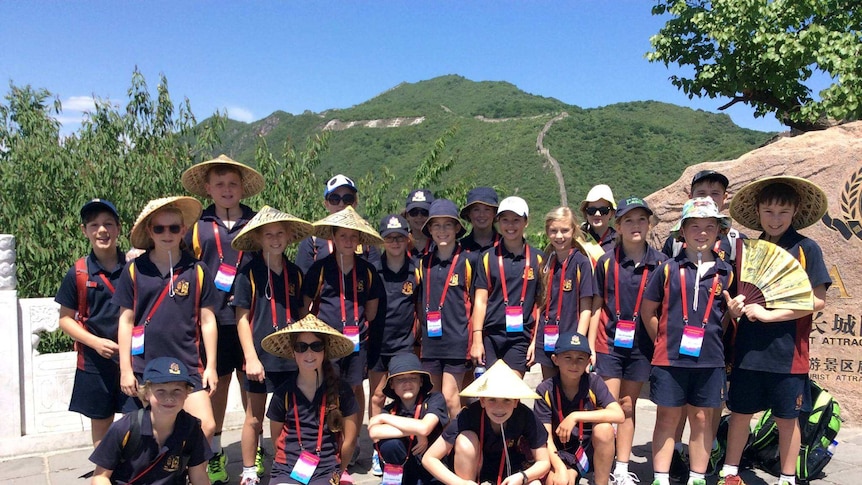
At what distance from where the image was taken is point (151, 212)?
13.0 feet

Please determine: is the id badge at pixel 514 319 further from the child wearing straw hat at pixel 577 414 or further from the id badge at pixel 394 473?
the id badge at pixel 394 473

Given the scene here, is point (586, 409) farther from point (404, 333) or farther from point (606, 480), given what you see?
point (404, 333)

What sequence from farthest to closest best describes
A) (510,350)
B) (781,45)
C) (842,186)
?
(781,45), (842,186), (510,350)

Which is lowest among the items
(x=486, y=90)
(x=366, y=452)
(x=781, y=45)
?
(x=366, y=452)

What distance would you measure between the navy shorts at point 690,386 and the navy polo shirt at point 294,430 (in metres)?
2.12

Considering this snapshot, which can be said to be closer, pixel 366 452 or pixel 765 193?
pixel 765 193

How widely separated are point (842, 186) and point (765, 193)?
6.43 feet

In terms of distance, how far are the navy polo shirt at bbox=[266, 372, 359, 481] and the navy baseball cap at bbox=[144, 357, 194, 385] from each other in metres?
0.75

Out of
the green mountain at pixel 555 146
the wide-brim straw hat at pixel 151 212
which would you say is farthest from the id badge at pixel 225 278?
the green mountain at pixel 555 146

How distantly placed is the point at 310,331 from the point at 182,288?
823mm

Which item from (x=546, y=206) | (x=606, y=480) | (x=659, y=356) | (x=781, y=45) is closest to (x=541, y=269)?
(x=659, y=356)

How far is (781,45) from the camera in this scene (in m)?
11.3

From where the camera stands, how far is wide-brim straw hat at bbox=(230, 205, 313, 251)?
4.28 metres

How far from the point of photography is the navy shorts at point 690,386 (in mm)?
4133
